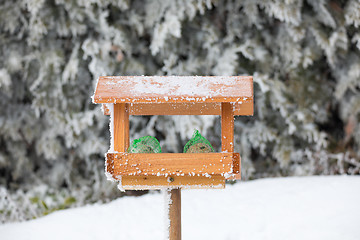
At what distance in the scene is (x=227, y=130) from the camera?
1801 mm

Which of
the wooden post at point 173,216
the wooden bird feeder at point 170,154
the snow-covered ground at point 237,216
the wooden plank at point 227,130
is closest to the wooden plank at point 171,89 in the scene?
the wooden bird feeder at point 170,154

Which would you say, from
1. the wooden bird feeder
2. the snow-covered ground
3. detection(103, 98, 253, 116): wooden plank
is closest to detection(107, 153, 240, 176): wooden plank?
the wooden bird feeder

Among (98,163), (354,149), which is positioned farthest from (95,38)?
(354,149)

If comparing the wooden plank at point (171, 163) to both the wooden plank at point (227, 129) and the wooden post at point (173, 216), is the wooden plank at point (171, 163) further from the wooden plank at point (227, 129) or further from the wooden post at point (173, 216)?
the wooden post at point (173, 216)

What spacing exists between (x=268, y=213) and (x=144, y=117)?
1.68 meters

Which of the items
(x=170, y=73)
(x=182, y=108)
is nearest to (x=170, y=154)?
(x=182, y=108)

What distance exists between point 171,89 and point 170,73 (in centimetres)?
225

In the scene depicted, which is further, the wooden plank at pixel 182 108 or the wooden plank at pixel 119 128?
the wooden plank at pixel 182 108

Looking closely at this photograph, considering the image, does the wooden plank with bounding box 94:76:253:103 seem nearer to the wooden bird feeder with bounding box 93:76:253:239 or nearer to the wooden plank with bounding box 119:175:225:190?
the wooden bird feeder with bounding box 93:76:253:239

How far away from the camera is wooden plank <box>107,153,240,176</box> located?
1.71m

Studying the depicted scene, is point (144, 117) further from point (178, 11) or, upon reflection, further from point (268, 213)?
point (268, 213)

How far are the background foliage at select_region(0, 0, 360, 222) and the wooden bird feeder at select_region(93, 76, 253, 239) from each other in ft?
6.41

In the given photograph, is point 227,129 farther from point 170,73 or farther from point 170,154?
point 170,73

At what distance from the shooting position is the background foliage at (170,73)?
3.92 m
